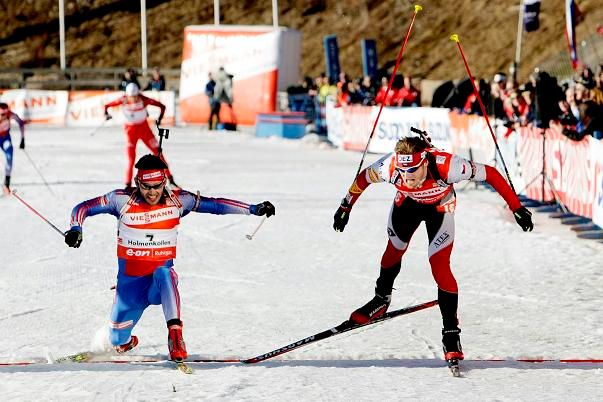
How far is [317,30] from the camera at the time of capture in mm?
58594

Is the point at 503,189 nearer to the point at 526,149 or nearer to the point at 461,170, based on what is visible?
the point at 461,170

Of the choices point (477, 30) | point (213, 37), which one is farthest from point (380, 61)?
point (213, 37)

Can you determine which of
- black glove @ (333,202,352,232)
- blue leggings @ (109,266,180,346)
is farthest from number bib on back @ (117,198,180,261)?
black glove @ (333,202,352,232)

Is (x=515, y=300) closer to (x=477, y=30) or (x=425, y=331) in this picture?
(x=425, y=331)

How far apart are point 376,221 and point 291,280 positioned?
4.00 metres

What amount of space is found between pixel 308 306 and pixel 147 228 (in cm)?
267

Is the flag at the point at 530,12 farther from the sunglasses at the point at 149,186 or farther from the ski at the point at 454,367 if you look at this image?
the sunglasses at the point at 149,186

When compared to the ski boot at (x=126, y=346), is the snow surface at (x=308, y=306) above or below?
below

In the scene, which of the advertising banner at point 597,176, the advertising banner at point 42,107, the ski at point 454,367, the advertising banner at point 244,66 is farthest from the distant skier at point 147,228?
the advertising banner at point 42,107

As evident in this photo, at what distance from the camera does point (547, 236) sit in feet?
41.8

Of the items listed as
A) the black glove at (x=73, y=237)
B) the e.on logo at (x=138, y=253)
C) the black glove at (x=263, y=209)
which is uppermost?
the black glove at (x=263, y=209)

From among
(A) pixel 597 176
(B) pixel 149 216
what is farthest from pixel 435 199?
(A) pixel 597 176

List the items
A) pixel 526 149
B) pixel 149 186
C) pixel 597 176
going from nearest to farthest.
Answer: pixel 149 186, pixel 597 176, pixel 526 149

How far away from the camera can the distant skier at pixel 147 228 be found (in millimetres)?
6785
